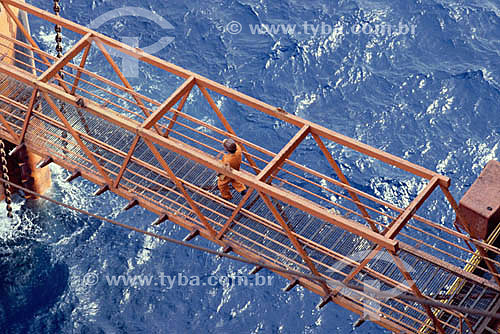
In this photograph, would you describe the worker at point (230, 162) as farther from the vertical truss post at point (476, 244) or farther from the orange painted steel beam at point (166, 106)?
the vertical truss post at point (476, 244)

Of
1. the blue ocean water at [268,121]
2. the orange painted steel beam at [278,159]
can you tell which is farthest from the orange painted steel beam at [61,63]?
the blue ocean water at [268,121]

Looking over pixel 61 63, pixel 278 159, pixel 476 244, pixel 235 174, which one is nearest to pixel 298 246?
pixel 278 159

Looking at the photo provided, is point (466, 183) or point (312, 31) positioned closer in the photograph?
point (466, 183)

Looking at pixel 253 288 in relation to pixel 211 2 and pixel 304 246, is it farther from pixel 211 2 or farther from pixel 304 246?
pixel 211 2

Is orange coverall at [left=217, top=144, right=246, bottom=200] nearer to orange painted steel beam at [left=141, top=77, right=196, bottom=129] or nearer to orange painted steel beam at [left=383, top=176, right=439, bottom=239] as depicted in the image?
orange painted steel beam at [left=141, top=77, right=196, bottom=129]

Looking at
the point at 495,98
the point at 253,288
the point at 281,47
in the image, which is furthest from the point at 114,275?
the point at 495,98
